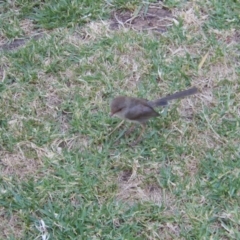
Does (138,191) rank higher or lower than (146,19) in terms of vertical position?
lower

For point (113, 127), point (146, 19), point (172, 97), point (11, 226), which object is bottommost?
point (11, 226)

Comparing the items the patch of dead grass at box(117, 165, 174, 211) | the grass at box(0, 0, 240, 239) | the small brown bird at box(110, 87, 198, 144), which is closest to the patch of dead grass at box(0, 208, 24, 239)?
the grass at box(0, 0, 240, 239)

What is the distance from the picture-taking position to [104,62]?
513 cm

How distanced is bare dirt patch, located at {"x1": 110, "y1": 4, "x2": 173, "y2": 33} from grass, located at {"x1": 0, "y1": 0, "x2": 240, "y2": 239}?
52 millimetres

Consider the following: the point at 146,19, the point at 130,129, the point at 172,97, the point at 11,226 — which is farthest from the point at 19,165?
the point at 146,19

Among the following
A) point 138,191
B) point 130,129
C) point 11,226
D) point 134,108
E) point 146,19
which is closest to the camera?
point 11,226

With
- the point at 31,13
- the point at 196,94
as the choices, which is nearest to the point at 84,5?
the point at 31,13

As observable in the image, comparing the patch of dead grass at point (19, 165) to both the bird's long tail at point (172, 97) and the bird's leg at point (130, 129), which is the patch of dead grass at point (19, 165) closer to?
the bird's leg at point (130, 129)

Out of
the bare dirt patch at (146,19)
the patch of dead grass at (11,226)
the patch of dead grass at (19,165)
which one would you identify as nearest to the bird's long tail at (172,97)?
the patch of dead grass at (19,165)

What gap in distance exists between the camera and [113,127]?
15.2 feet

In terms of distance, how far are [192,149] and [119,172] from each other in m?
0.57

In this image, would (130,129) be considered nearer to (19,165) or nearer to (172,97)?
(172,97)

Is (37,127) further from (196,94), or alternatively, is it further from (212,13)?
(212,13)

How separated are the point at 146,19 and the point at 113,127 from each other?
1402 mm
